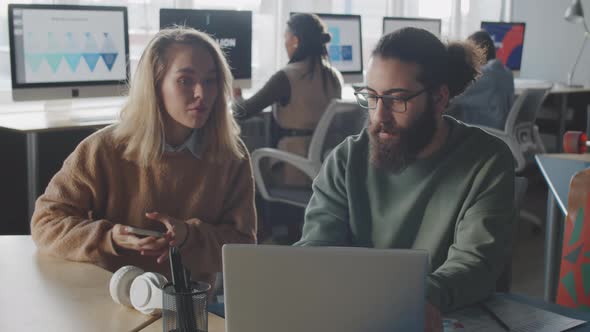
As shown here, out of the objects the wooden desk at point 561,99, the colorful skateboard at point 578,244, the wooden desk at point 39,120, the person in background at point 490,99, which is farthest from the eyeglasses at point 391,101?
the wooden desk at point 561,99

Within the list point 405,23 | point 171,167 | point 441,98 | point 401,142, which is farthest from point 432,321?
point 405,23

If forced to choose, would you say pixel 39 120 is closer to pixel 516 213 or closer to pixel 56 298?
pixel 56 298

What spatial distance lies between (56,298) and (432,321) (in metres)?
0.67

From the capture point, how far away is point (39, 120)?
133 inches

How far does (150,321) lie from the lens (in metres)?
1.29

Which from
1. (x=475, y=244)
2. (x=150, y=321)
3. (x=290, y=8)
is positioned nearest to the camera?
(x=150, y=321)

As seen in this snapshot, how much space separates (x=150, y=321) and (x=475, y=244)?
61 cm

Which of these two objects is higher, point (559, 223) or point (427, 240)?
point (427, 240)

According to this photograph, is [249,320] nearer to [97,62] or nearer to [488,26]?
[97,62]

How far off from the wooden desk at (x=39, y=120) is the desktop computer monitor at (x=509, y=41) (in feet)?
9.80

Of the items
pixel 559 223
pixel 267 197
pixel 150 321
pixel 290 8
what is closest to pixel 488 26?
pixel 290 8

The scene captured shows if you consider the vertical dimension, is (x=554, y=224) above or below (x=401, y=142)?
below

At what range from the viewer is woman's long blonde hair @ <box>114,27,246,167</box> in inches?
71.3

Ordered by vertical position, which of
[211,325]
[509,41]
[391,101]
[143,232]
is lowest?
[211,325]
